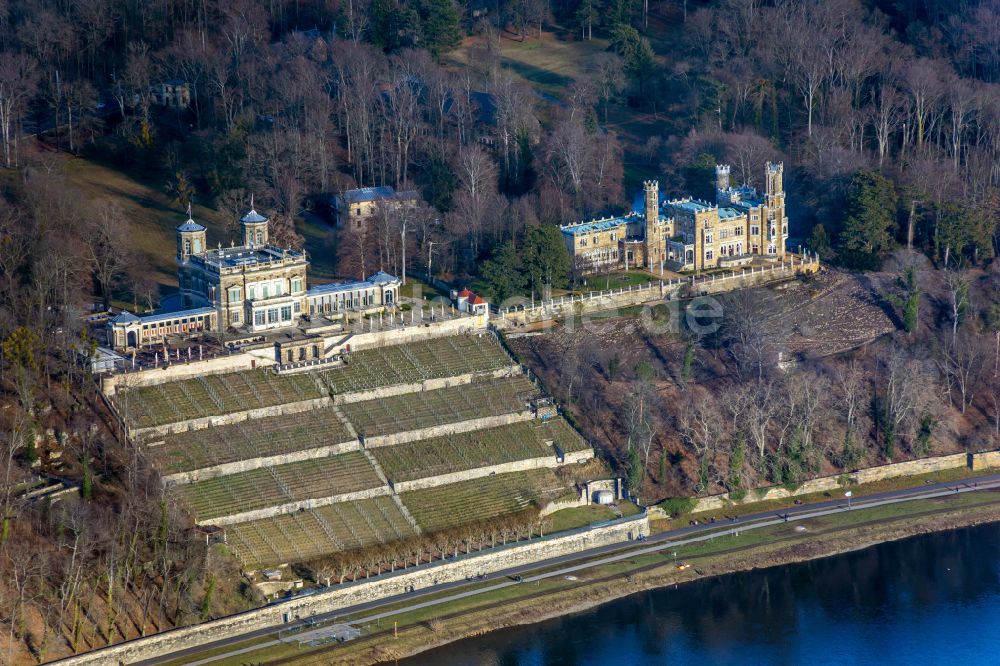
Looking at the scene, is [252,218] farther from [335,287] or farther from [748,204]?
[748,204]

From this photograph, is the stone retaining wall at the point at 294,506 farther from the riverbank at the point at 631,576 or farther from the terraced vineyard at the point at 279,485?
the riverbank at the point at 631,576

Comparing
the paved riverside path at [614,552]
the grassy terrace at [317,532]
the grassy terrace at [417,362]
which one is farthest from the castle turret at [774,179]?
the grassy terrace at [317,532]

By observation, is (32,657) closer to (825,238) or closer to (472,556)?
(472,556)

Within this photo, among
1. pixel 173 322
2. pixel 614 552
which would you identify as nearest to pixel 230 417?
pixel 173 322

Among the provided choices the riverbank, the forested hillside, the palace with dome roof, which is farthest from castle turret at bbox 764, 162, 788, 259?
the palace with dome roof

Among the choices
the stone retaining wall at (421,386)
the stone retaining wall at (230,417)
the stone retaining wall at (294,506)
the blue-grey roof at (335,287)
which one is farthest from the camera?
the blue-grey roof at (335,287)
